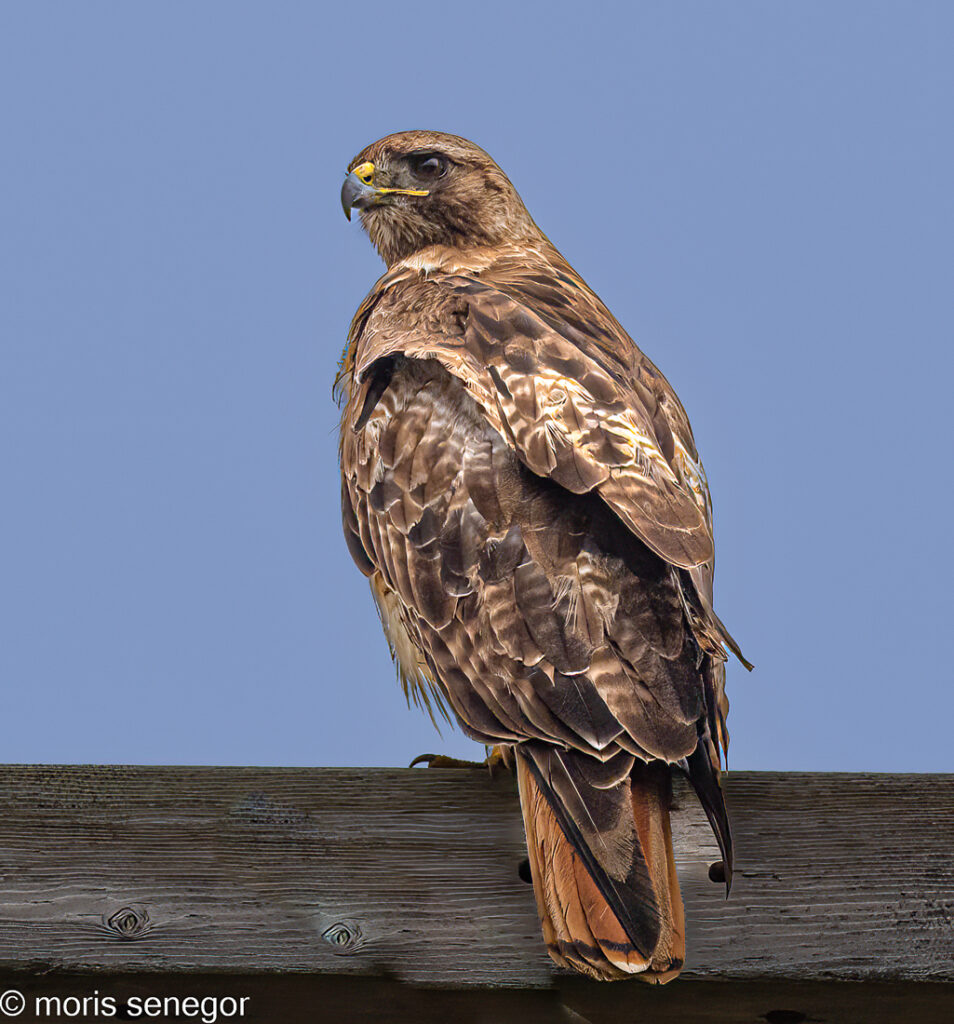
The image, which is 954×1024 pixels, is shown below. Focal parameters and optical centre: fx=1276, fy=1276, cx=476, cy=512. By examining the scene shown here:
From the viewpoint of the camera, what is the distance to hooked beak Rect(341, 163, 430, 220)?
157 inches

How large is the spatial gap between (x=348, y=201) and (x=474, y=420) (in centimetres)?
155

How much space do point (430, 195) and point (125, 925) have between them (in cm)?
252

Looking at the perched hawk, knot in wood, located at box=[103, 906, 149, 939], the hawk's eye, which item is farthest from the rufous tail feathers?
the hawk's eye

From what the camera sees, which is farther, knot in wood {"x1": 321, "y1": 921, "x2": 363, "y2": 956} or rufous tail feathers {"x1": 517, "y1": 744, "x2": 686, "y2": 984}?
knot in wood {"x1": 321, "y1": 921, "x2": 363, "y2": 956}

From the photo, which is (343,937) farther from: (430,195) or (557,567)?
(430,195)

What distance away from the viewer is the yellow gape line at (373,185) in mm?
4012

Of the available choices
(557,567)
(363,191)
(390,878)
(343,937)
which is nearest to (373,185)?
(363,191)

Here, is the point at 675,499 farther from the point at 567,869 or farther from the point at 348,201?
the point at 348,201

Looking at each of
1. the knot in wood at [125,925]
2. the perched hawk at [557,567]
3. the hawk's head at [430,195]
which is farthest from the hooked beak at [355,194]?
the knot in wood at [125,925]

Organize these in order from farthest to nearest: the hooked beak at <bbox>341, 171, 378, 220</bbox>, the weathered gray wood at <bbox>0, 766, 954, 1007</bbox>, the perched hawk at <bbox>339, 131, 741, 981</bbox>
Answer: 1. the hooked beak at <bbox>341, 171, 378, 220</bbox>
2. the weathered gray wood at <bbox>0, 766, 954, 1007</bbox>
3. the perched hawk at <bbox>339, 131, 741, 981</bbox>

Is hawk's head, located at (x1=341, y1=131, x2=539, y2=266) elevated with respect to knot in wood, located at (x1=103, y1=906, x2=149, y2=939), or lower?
elevated

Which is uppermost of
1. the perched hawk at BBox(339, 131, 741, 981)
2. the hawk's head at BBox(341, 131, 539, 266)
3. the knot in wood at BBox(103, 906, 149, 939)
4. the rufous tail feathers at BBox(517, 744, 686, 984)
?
the hawk's head at BBox(341, 131, 539, 266)

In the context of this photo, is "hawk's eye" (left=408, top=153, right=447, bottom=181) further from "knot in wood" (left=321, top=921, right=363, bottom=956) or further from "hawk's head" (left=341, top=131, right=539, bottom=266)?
"knot in wood" (left=321, top=921, right=363, bottom=956)

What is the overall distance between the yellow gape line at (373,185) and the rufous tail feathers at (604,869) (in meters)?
2.28
